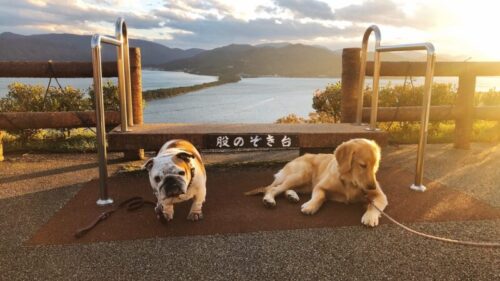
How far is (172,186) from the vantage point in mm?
3754

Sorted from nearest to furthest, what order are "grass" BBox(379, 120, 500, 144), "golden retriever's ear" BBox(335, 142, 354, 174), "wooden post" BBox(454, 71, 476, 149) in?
1. "golden retriever's ear" BBox(335, 142, 354, 174)
2. "wooden post" BBox(454, 71, 476, 149)
3. "grass" BBox(379, 120, 500, 144)

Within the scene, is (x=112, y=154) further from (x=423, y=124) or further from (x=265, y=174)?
(x=423, y=124)

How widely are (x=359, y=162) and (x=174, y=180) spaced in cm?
190

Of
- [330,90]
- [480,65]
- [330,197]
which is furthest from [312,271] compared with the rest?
[330,90]

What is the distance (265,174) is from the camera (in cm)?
601

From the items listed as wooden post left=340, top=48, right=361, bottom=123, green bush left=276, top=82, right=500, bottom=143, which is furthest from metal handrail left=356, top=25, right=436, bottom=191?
green bush left=276, top=82, right=500, bottom=143

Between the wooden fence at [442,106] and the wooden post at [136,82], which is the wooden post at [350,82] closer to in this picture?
the wooden fence at [442,106]

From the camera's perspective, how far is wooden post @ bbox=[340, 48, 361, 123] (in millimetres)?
6652

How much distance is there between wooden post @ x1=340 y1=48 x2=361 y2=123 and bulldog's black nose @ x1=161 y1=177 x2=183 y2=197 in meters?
3.91

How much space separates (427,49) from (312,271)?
10.8 ft

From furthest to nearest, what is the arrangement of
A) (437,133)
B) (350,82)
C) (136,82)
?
1. (437,133)
2. (350,82)
3. (136,82)

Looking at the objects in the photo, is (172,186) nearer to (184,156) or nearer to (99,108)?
(184,156)

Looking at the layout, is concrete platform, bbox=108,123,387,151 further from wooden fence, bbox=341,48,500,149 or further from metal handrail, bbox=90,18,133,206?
wooden fence, bbox=341,48,500,149

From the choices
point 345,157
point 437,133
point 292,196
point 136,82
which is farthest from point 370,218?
point 437,133
